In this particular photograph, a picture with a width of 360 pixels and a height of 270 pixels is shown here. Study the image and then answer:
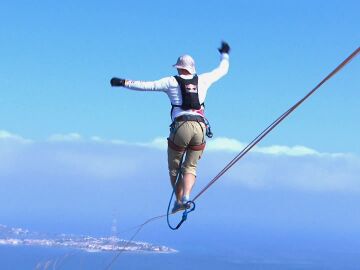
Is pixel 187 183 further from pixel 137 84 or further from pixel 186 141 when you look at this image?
pixel 137 84

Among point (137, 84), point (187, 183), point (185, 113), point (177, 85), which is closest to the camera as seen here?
point (137, 84)

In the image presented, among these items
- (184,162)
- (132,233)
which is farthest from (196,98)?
(132,233)

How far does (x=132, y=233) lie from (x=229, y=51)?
→ 3460 mm

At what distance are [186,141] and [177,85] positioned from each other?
943 millimetres

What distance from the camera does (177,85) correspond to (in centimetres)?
1143

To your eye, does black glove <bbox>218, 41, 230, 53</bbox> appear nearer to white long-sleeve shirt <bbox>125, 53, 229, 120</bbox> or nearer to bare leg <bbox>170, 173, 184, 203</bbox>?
white long-sleeve shirt <bbox>125, 53, 229, 120</bbox>

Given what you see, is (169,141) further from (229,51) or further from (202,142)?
(229,51)

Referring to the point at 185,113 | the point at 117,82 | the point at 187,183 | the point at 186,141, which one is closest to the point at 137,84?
the point at 117,82

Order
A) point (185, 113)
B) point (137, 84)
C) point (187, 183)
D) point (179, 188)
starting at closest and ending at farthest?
1. point (137, 84)
2. point (185, 113)
3. point (187, 183)
4. point (179, 188)

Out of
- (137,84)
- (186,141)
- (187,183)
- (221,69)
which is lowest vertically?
(187,183)

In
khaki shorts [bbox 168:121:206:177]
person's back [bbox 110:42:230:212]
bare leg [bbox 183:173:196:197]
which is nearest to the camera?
person's back [bbox 110:42:230:212]

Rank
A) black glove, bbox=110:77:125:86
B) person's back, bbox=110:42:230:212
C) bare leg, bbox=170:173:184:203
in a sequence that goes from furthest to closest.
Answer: bare leg, bbox=170:173:184:203 < person's back, bbox=110:42:230:212 < black glove, bbox=110:77:125:86

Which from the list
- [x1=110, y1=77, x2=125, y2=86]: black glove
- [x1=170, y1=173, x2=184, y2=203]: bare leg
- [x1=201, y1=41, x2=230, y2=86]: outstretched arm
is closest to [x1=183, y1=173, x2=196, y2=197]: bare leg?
[x1=170, y1=173, x2=184, y2=203]: bare leg

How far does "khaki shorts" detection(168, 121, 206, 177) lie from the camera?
11.7 m
